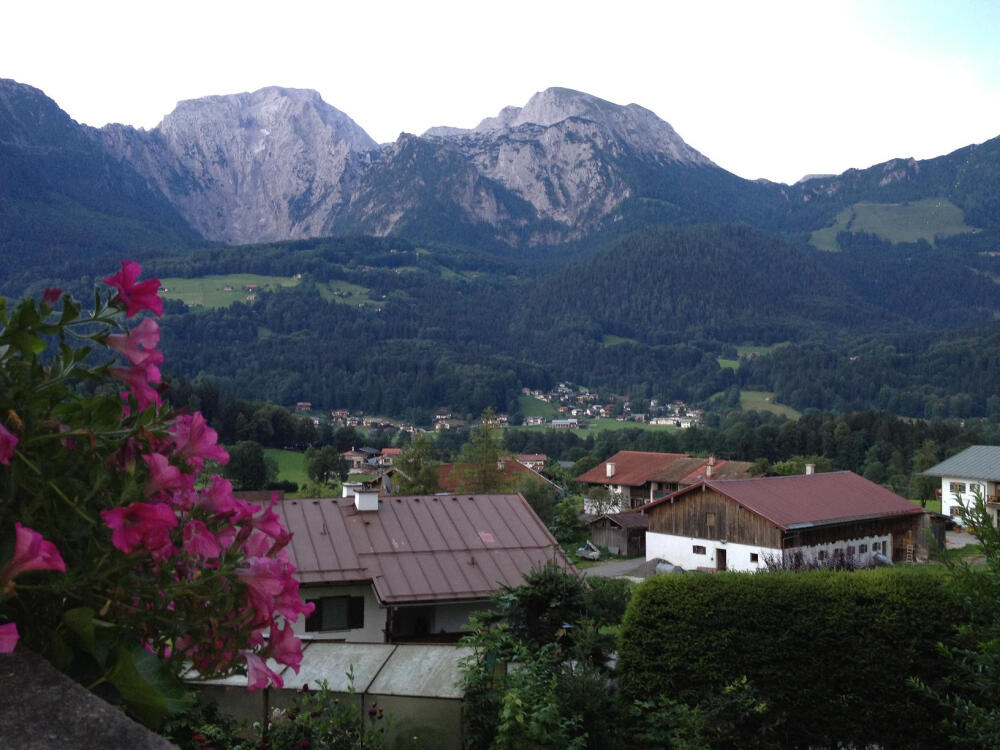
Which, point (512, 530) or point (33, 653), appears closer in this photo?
point (33, 653)

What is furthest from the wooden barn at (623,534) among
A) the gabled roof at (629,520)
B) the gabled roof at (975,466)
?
the gabled roof at (975,466)

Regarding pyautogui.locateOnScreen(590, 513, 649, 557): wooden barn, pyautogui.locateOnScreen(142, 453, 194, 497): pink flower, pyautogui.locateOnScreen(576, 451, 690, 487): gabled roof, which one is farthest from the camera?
pyautogui.locateOnScreen(576, 451, 690, 487): gabled roof

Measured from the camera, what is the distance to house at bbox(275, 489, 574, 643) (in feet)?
59.7

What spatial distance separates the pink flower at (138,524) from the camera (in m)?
1.47

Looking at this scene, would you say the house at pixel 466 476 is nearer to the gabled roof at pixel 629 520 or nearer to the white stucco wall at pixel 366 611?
the gabled roof at pixel 629 520

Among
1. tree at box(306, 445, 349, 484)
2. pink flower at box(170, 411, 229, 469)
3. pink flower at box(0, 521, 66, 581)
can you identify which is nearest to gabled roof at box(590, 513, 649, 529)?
tree at box(306, 445, 349, 484)

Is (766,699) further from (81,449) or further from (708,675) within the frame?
(81,449)

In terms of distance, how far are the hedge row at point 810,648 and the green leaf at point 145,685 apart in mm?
11122

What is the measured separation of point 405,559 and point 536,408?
541 feet

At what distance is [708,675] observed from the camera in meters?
12.4

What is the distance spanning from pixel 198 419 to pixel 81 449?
238mm

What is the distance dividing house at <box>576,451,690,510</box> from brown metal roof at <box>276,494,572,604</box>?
5164 centimetres

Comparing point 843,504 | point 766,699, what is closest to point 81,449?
point 766,699

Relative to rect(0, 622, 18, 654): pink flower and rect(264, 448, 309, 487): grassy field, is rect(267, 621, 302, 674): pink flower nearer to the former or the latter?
rect(0, 622, 18, 654): pink flower
